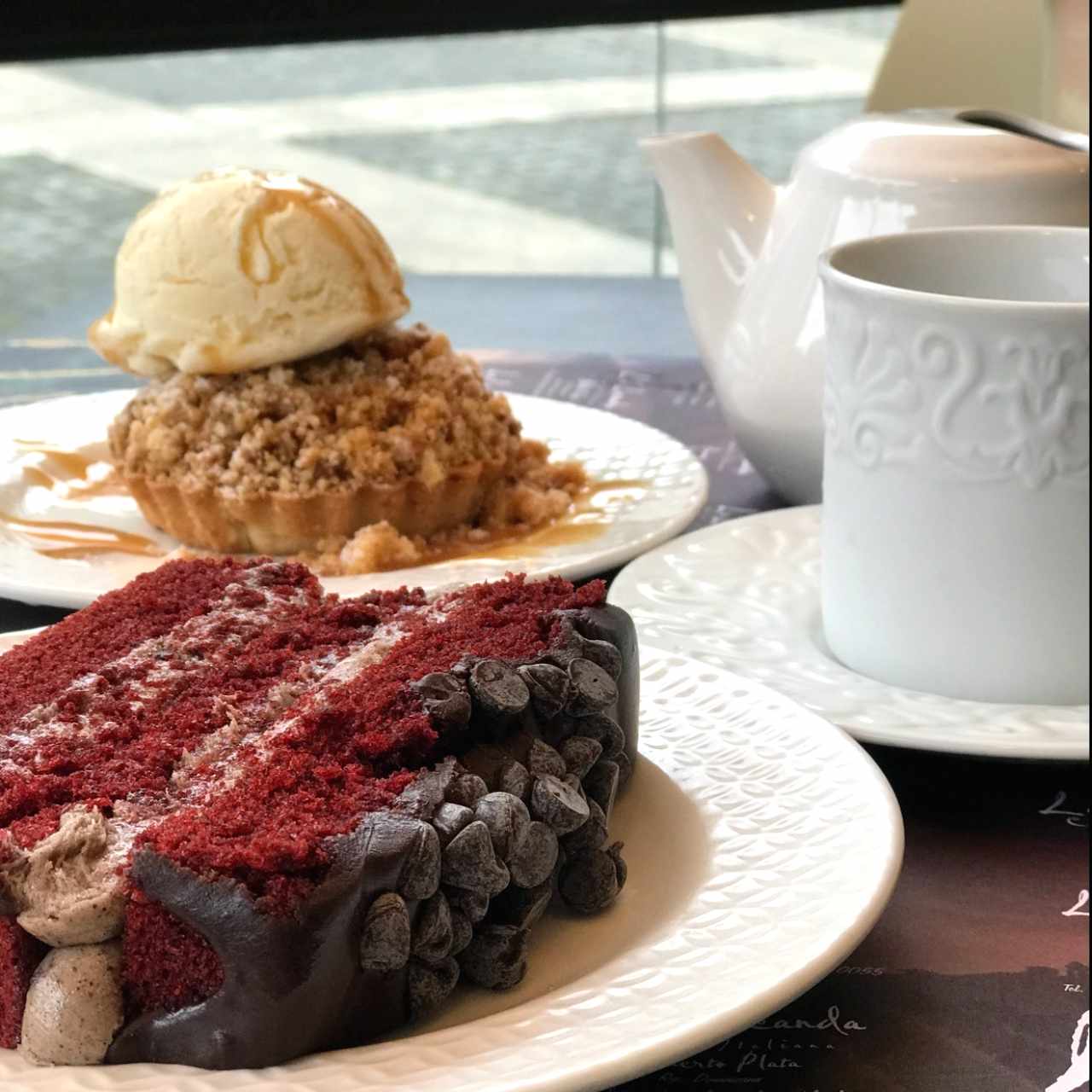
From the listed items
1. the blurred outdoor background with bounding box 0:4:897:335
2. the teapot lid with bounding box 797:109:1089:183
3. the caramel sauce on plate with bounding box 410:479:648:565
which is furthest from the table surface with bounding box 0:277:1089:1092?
the blurred outdoor background with bounding box 0:4:897:335

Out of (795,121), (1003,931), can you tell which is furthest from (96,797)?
(795,121)

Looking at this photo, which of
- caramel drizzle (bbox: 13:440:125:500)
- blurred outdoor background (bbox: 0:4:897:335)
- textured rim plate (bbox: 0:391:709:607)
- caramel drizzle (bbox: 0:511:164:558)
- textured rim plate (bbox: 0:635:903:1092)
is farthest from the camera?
blurred outdoor background (bbox: 0:4:897:335)

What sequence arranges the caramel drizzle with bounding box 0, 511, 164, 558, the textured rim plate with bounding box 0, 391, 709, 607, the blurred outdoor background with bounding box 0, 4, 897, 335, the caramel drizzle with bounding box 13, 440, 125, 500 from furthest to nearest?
the blurred outdoor background with bounding box 0, 4, 897, 335
the caramel drizzle with bounding box 13, 440, 125, 500
the caramel drizzle with bounding box 0, 511, 164, 558
the textured rim plate with bounding box 0, 391, 709, 607

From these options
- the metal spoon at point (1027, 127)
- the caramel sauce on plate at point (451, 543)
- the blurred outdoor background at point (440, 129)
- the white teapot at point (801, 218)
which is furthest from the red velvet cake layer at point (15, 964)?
the blurred outdoor background at point (440, 129)

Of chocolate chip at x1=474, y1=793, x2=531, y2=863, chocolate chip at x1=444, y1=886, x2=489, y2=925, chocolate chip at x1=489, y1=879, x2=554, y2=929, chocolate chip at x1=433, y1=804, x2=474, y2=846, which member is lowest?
chocolate chip at x1=489, y1=879, x2=554, y2=929

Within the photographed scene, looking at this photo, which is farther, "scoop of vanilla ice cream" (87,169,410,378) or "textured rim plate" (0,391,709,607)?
"scoop of vanilla ice cream" (87,169,410,378)

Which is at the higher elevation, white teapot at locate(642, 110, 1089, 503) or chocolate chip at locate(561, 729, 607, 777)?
white teapot at locate(642, 110, 1089, 503)

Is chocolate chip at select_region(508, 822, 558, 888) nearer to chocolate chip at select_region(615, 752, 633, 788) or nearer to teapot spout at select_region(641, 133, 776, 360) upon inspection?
chocolate chip at select_region(615, 752, 633, 788)

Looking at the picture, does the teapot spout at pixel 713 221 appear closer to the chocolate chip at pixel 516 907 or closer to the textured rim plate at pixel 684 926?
the textured rim plate at pixel 684 926
